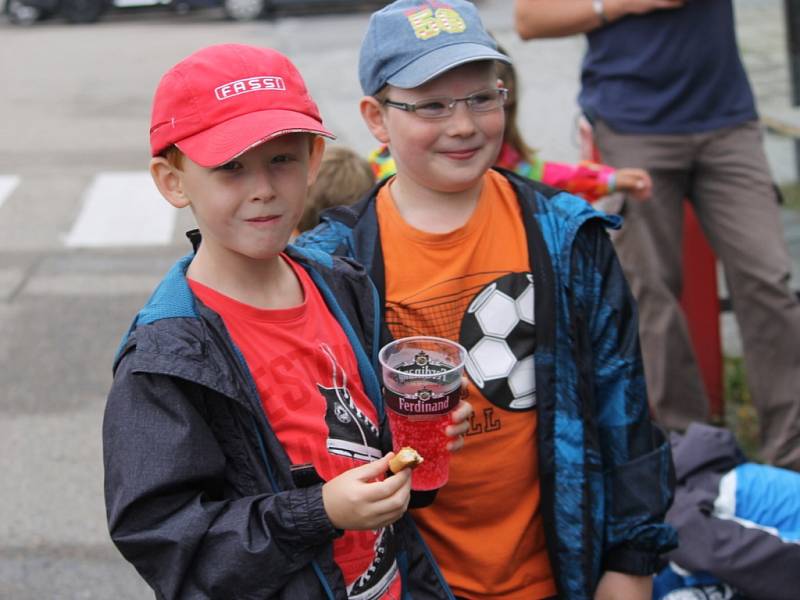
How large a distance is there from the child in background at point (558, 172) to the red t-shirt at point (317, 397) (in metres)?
1.82

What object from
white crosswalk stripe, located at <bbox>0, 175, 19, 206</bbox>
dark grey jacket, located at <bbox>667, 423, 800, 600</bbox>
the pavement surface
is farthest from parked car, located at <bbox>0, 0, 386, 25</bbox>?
dark grey jacket, located at <bbox>667, 423, 800, 600</bbox>

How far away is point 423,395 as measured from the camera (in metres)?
2.05

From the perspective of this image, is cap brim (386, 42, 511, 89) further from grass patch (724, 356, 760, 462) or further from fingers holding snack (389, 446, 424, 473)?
grass patch (724, 356, 760, 462)

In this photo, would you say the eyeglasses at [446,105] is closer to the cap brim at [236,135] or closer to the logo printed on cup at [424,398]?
the cap brim at [236,135]

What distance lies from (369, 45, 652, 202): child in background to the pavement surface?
2.05 m

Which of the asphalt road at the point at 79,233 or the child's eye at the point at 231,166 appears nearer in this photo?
the child's eye at the point at 231,166

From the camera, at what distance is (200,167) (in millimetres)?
2051

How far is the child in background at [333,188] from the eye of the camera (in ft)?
11.8

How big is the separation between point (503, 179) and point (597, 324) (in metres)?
0.44

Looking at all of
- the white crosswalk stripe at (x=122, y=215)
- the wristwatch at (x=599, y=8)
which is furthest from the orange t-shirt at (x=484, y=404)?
the white crosswalk stripe at (x=122, y=215)

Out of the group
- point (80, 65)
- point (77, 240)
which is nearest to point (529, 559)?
point (77, 240)

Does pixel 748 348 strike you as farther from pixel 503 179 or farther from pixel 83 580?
pixel 83 580

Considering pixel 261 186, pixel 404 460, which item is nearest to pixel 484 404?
pixel 404 460

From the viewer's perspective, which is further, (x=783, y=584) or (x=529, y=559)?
(x=783, y=584)
